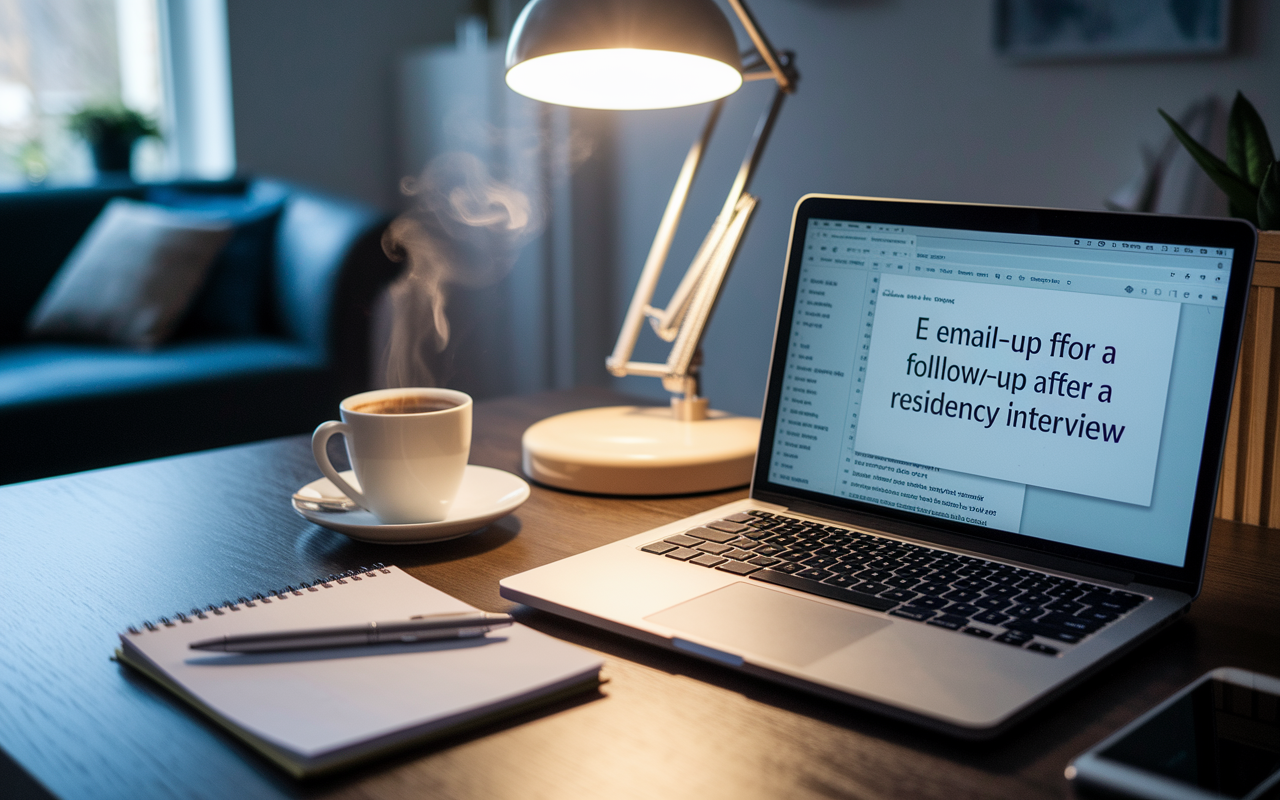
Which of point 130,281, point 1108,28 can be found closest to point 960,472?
point 1108,28

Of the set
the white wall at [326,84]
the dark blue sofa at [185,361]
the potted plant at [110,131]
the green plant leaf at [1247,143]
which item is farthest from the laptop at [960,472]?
the white wall at [326,84]

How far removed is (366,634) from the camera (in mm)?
556

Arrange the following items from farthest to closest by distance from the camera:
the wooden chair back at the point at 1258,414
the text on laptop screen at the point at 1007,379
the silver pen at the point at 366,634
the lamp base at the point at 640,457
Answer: the lamp base at the point at 640,457 < the wooden chair back at the point at 1258,414 < the text on laptop screen at the point at 1007,379 < the silver pen at the point at 366,634

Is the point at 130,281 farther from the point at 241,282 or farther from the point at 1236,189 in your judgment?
the point at 1236,189

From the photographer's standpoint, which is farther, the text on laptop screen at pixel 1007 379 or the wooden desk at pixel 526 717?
the text on laptop screen at pixel 1007 379

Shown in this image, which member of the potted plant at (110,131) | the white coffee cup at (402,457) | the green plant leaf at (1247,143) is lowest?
the white coffee cup at (402,457)

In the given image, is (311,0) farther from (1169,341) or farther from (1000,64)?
(1169,341)

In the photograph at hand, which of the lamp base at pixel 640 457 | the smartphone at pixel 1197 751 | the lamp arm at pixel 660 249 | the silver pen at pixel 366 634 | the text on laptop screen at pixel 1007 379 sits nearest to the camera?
the smartphone at pixel 1197 751

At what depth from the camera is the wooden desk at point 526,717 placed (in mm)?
449

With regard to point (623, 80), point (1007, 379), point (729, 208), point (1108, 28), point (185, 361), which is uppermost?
point (1108, 28)

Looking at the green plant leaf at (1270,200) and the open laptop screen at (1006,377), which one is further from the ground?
the green plant leaf at (1270,200)

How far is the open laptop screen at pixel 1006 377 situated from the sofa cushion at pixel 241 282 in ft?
6.92

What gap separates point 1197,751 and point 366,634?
1.32 feet

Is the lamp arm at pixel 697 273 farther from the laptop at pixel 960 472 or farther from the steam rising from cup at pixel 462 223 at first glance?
the steam rising from cup at pixel 462 223
